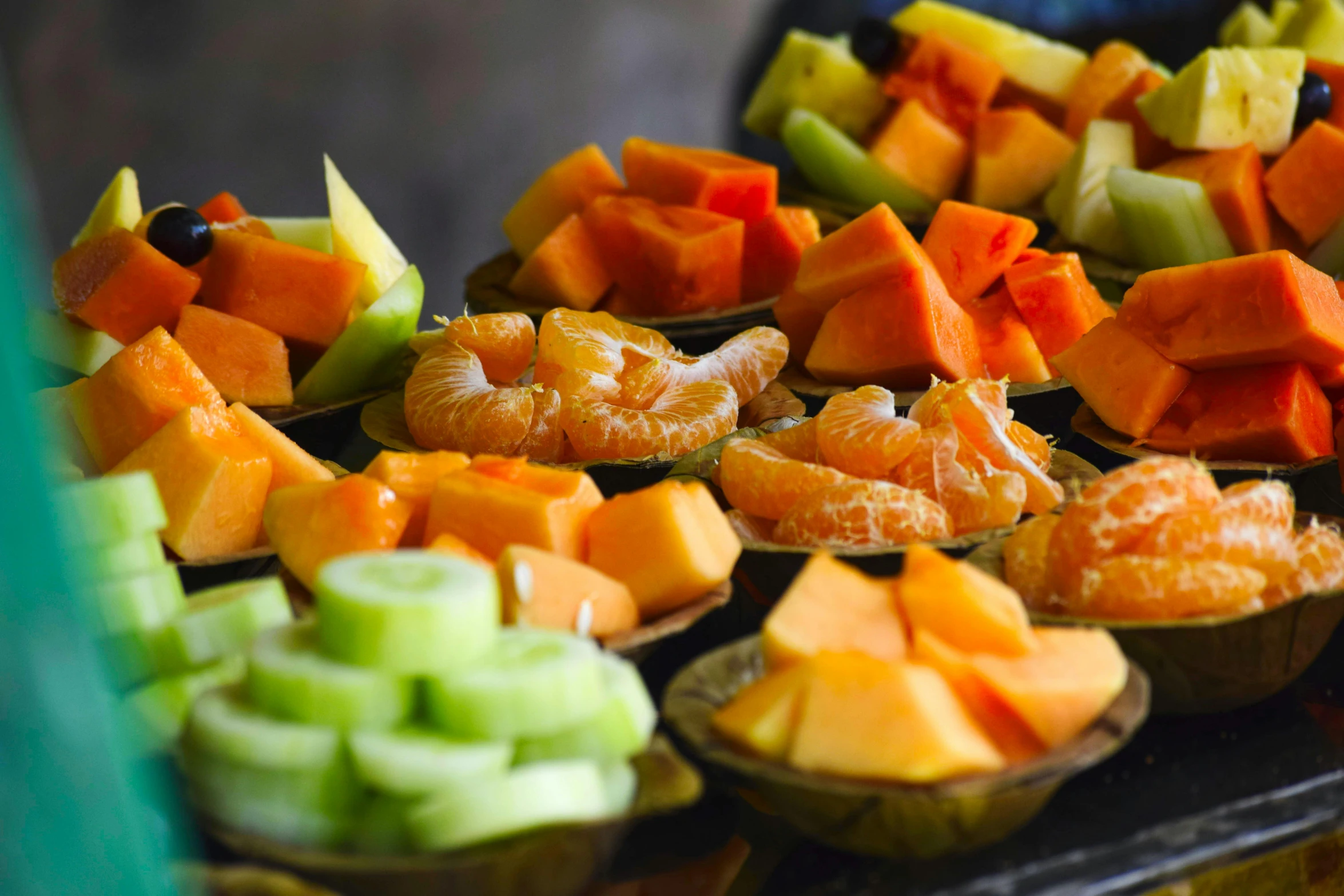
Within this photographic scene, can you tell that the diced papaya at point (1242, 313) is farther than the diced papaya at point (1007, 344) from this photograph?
No

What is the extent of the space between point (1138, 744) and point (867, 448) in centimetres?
33

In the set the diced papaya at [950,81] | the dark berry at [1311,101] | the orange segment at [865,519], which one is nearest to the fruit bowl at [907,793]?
the orange segment at [865,519]

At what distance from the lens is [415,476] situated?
973 mm

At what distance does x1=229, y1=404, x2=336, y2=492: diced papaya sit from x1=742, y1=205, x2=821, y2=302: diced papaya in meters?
0.80

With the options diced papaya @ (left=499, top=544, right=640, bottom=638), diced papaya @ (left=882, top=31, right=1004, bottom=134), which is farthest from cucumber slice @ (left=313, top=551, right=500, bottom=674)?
diced papaya @ (left=882, top=31, right=1004, bottom=134)

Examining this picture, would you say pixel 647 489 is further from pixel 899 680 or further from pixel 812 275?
pixel 812 275

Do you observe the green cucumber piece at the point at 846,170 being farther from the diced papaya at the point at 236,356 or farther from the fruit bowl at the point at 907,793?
the fruit bowl at the point at 907,793

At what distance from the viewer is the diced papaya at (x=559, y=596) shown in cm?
80

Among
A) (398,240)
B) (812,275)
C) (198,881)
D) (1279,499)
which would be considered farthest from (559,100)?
(198,881)

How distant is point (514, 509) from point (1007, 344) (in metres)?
0.82

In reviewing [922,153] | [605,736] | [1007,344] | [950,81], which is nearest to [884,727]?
[605,736]

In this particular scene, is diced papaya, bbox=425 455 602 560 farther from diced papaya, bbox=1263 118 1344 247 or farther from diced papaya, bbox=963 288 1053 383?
diced papaya, bbox=1263 118 1344 247

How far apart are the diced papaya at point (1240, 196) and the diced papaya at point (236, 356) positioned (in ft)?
4.25

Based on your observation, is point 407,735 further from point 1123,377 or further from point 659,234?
point 659,234
